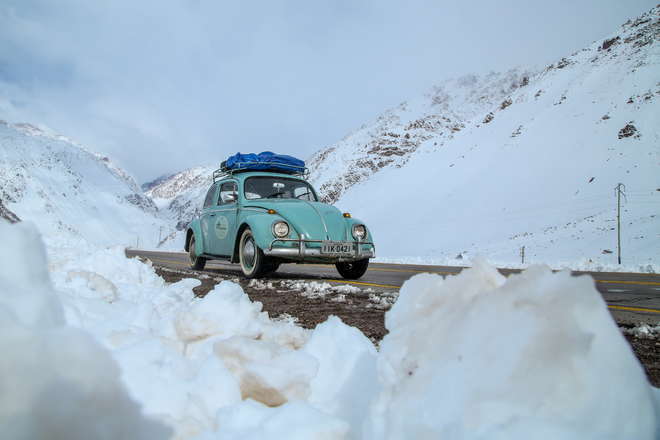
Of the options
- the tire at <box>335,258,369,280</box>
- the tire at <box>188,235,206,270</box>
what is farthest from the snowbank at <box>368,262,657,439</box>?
the tire at <box>188,235,206,270</box>

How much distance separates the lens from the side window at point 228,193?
6.30 metres

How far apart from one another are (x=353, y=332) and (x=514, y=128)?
50254mm

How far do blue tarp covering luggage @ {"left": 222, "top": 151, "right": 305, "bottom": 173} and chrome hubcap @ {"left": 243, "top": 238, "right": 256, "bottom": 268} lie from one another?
5.37 ft

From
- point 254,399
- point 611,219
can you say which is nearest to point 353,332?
point 254,399

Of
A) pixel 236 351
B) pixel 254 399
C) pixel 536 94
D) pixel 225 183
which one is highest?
pixel 536 94

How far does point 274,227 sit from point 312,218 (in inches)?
22.4

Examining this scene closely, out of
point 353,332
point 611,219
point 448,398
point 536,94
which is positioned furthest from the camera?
point 536,94

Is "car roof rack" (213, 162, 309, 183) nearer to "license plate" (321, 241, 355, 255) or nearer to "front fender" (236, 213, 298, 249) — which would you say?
"front fender" (236, 213, 298, 249)

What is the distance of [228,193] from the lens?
6.36 m

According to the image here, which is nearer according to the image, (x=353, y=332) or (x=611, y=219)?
(x=353, y=332)

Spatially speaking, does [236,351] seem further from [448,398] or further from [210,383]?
[448,398]

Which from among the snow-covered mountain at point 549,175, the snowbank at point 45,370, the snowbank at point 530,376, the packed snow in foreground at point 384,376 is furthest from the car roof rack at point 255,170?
the snow-covered mountain at point 549,175

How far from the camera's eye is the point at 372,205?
4828 centimetres

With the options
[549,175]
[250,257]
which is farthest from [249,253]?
[549,175]
